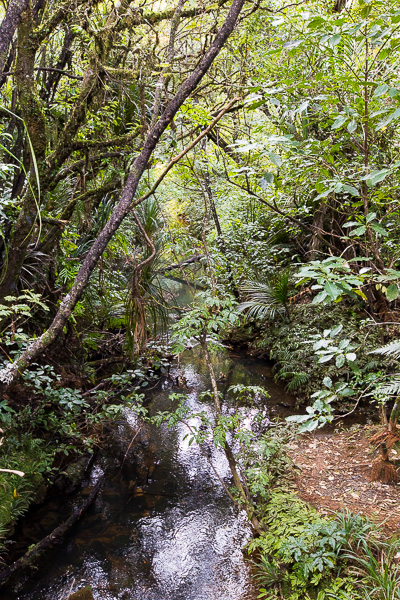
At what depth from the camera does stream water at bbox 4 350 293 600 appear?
9.87 ft

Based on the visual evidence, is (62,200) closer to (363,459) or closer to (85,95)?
(85,95)

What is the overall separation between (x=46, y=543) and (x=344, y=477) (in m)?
2.76

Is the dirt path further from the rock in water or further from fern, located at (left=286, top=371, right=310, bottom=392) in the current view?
the rock in water

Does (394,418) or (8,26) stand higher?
(8,26)

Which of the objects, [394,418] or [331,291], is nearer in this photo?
[331,291]

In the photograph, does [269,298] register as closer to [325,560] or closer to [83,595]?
[325,560]

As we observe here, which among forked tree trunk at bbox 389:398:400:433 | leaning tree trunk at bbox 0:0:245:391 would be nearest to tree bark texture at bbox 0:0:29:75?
leaning tree trunk at bbox 0:0:245:391

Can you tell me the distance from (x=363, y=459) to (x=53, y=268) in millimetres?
3753

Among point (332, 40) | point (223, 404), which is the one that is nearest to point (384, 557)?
point (332, 40)

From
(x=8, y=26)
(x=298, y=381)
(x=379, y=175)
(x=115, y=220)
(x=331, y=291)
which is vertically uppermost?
(x=8, y=26)

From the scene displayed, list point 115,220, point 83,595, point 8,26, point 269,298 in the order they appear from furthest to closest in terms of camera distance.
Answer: point 269,298
point 83,595
point 115,220
point 8,26

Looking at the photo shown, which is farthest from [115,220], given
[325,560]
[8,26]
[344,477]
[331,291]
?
[344,477]

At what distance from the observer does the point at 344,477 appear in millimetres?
3645

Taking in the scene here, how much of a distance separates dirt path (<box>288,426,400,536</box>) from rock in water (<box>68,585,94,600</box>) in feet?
→ 6.30
